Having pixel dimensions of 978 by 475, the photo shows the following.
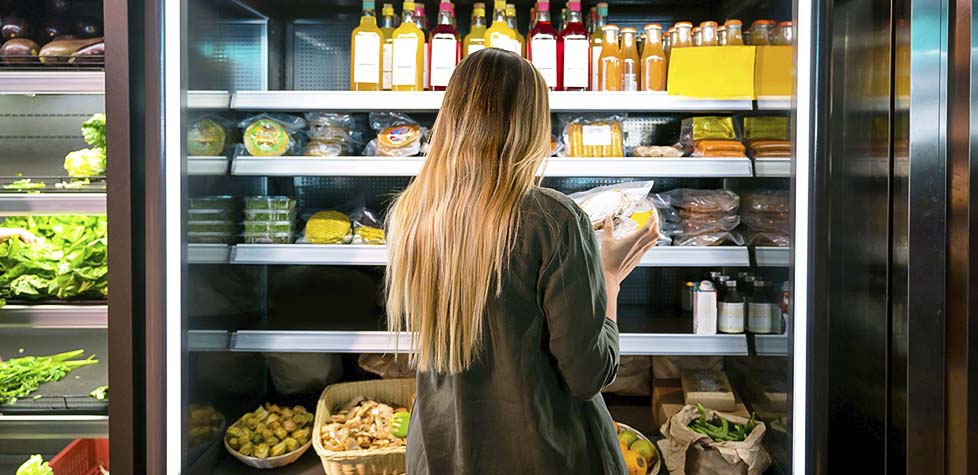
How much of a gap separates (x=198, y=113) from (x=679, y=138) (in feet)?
5.21

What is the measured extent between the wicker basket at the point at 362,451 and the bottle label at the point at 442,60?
3.41 ft

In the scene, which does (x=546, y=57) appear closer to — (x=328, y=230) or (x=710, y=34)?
(x=710, y=34)

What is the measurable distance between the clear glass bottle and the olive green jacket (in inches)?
39.1

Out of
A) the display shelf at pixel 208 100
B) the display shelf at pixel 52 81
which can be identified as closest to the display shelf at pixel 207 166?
the display shelf at pixel 208 100

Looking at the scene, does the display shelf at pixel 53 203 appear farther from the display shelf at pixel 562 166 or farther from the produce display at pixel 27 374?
the produce display at pixel 27 374

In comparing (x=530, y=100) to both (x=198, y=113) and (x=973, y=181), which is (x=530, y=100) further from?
(x=198, y=113)

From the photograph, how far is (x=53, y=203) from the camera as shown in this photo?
2049 millimetres

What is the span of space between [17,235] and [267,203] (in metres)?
0.77

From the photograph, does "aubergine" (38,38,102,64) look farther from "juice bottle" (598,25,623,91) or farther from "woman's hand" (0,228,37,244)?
"juice bottle" (598,25,623,91)

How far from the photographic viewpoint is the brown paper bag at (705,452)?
2258 millimetres

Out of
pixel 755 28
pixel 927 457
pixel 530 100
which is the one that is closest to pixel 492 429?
pixel 530 100

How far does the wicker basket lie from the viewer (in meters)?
2.28

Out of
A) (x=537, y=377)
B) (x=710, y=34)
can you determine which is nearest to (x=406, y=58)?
(x=710, y=34)

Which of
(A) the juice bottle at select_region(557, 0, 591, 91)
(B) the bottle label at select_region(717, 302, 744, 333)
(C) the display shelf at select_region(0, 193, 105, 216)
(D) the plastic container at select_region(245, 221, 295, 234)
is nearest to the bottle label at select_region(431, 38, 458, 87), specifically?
(A) the juice bottle at select_region(557, 0, 591, 91)
